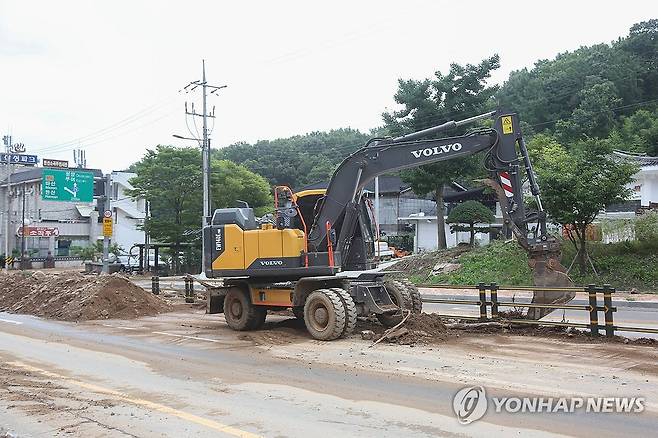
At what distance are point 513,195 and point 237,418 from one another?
7.82 m

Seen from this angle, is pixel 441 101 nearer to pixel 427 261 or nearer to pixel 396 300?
pixel 427 261

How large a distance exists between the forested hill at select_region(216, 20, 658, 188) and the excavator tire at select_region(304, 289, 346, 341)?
88.9 feet

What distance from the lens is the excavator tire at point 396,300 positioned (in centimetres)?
1379

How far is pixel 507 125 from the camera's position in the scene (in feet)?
42.7

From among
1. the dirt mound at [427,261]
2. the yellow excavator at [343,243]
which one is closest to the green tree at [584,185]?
the dirt mound at [427,261]

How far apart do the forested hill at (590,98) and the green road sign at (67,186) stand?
935 inches

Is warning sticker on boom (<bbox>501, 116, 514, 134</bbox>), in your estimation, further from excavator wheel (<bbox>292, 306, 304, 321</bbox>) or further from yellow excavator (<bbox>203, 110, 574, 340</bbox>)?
excavator wheel (<bbox>292, 306, 304, 321</bbox>)

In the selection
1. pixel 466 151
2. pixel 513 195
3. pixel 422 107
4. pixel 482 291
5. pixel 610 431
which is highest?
pixel 422 107

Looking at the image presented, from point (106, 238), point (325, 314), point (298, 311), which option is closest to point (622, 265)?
point (298, 311)

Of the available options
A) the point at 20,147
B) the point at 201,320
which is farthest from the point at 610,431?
the point at 20,147

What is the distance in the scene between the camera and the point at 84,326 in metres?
17.2

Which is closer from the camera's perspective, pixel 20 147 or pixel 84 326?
pixel 84 326

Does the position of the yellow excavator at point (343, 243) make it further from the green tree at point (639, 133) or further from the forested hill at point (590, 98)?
the green tree at point (639, 133)

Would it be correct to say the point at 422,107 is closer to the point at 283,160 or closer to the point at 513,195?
the point at 513,195
